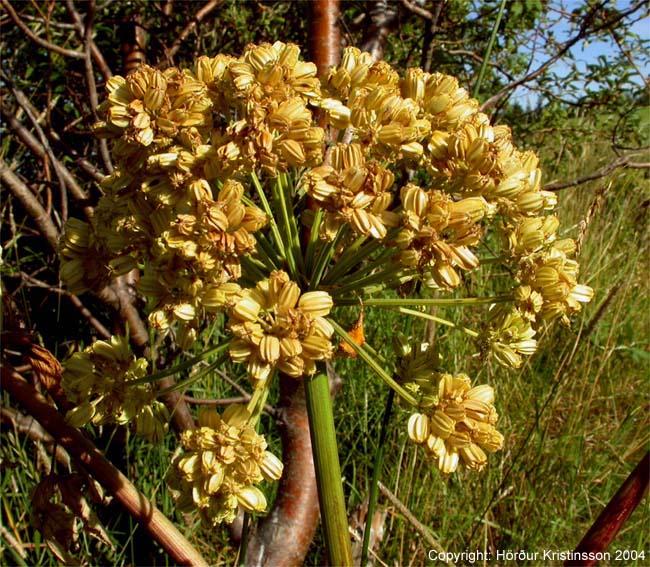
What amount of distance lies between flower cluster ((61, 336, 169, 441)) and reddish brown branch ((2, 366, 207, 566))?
16 centimetres

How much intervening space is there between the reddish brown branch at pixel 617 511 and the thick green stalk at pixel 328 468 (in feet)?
1.47

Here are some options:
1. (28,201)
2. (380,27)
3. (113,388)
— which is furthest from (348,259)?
(380,27)

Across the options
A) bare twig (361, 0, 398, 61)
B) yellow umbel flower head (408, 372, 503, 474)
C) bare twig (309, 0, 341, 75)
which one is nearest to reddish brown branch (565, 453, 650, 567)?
yellow umbel flower head (408, 372, 503, 474)

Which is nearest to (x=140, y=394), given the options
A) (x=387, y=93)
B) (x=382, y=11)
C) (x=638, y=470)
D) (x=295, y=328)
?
(x=295, y=328)

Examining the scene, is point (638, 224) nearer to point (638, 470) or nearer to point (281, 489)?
point (281, 489)

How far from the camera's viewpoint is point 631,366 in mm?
3322

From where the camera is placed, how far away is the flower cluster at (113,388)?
3.86ft

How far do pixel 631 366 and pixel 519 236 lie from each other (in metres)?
2.49

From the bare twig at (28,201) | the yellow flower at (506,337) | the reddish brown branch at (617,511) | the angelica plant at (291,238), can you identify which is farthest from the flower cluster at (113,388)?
the bare twig at (28,201)

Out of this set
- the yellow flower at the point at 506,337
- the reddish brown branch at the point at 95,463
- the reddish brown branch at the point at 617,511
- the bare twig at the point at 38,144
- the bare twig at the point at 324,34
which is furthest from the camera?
the bare twig at the point at 38,144

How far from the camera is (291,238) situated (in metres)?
1.19

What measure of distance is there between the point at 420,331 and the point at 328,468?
181 centimetres

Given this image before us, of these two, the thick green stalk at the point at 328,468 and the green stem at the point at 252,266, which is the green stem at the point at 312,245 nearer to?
the green stem at the point at 252,266

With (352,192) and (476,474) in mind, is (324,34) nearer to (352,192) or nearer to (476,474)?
(352,192)
